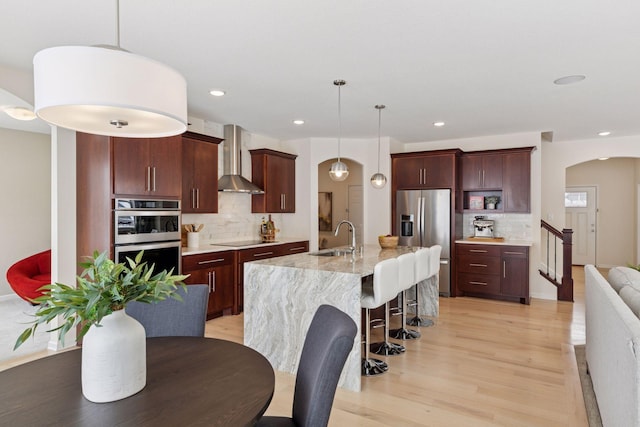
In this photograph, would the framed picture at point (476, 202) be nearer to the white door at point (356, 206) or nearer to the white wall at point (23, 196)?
the white door at point (356, 206)

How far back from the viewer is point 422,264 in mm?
3930

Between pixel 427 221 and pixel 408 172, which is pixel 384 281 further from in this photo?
pixel 408 172

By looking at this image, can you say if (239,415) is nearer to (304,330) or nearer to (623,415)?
(623,415)

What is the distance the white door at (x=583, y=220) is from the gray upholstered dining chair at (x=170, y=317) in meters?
9.71

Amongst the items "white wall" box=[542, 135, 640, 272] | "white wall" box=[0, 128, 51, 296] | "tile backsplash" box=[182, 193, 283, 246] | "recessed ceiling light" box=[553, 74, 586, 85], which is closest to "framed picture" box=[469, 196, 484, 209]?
"white wall" box=[542, 135, 640, 272]

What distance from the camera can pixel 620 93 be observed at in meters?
3.90

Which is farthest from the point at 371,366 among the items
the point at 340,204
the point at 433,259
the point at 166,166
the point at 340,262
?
the point at 340,204

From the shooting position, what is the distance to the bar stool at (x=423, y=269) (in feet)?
12.6

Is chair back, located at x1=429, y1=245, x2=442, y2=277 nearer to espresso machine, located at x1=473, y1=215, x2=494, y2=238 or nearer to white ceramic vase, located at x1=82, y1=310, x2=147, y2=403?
espresso machine, located at x1=473, y1=215, x2=494, y2=238

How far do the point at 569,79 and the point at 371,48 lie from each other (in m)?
1.97

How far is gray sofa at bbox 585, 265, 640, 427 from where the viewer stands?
5.11ft

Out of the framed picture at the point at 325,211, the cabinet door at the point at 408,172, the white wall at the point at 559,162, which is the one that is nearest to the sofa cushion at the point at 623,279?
the cabinet door at the point at 408,172

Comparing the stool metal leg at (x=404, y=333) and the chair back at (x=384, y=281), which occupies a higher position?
the chair back at (x=384, y=281)

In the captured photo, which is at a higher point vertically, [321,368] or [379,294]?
[321,368]
